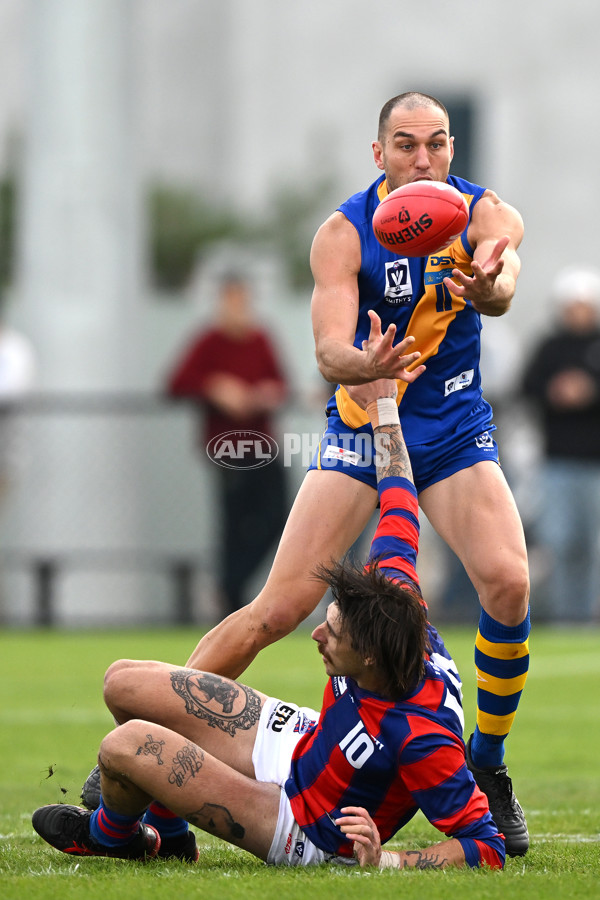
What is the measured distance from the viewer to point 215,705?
4.95 meters

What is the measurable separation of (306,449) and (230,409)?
471 centimetres

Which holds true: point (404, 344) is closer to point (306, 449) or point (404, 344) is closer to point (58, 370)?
point (306, 449)

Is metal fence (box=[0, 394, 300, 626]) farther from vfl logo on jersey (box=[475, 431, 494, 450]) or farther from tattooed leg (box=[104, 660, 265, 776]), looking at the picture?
tattooed leg (box=[104, 660, 265, 776])

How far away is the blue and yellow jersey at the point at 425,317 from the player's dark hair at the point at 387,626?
3.18 feet

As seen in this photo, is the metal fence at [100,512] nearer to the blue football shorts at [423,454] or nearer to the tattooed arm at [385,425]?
the blue football shorts at [423,454]

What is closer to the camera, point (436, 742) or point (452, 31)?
point (436, 742)

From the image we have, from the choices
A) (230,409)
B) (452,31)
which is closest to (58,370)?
(230,409)

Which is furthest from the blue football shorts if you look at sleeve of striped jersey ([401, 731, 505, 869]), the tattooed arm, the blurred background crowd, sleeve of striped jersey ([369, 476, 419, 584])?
the blurred background crowd

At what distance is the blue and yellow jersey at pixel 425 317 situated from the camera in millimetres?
5504

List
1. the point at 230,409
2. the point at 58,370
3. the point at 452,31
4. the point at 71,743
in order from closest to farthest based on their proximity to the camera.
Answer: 1. the point at 71,743
2. the point at 230,409
3. the point at 58,370
4. the point at 452,31

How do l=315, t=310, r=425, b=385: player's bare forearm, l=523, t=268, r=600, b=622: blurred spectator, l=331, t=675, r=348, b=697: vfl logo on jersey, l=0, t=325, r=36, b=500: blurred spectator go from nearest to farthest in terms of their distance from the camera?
l=331, t=675, r=348, b=697: vfl logo on jersey
l=315, t=310, r=425, b=385: player's bare forearm
l=523, t=268, r=600, b=622: blurred spectator
l=0, t=325, r=36, b=500: blurred spectator

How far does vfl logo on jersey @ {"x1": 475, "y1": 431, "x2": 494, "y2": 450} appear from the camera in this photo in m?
5.59

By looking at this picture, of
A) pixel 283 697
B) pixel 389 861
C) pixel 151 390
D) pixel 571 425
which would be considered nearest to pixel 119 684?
pixel 389 861

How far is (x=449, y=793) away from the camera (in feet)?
14.8
